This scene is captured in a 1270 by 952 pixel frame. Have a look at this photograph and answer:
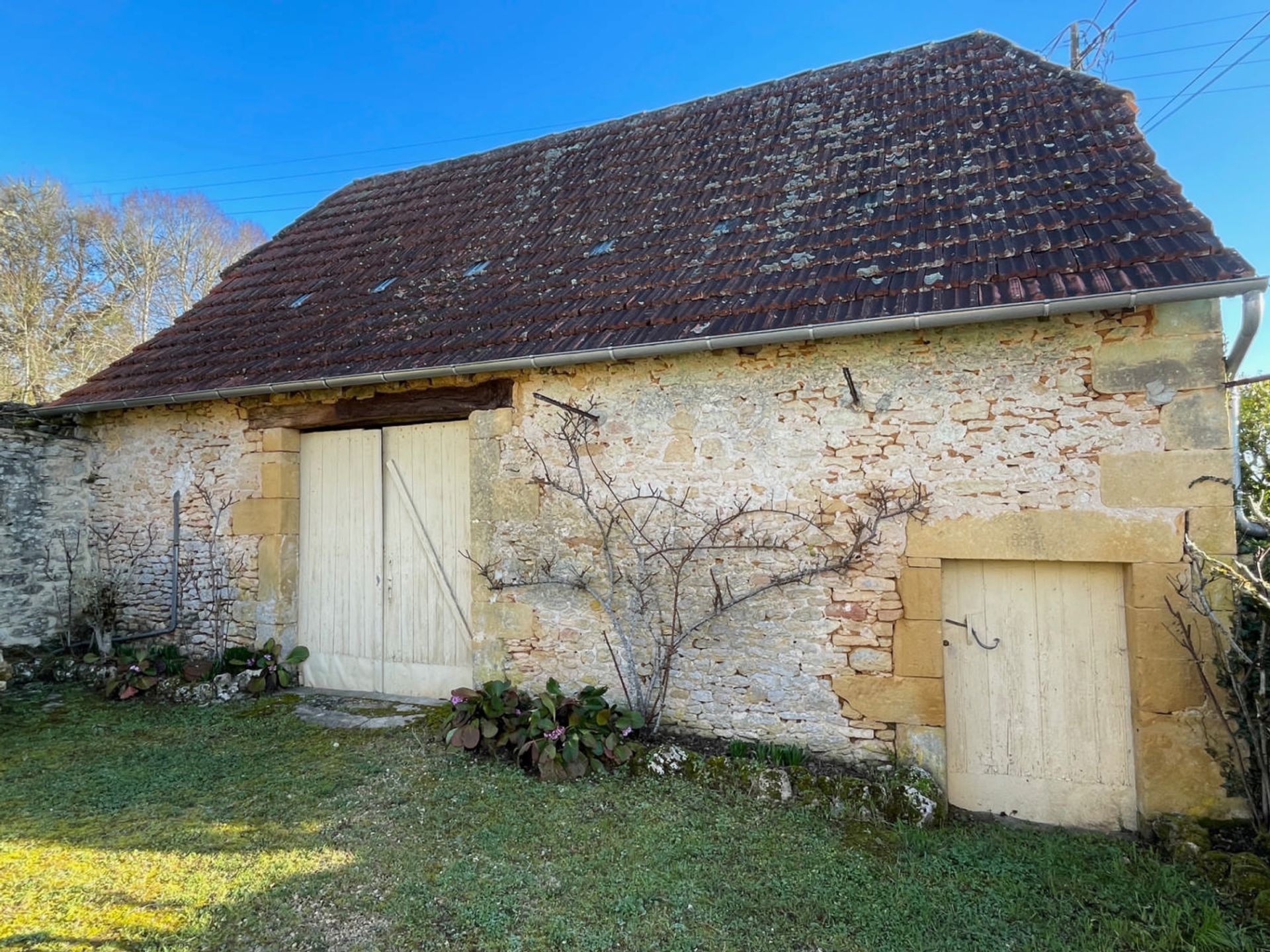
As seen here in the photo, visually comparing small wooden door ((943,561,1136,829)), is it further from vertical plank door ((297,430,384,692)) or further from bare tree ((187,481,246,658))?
bare tree ((187,481,246,658))

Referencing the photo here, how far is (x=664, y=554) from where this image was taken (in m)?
4.56

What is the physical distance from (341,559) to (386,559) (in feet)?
1.69

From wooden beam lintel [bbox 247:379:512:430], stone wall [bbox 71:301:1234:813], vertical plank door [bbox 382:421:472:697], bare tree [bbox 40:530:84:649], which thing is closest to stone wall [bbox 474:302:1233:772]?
stone wall [bbox 71:301:1234:813]

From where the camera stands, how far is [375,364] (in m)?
5.17

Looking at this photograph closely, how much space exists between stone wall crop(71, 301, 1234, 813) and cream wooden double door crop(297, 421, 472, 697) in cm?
45

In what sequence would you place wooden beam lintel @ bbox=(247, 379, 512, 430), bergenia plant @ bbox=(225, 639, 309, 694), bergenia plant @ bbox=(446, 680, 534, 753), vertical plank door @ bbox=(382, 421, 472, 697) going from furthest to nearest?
1. bergenia plant @ bbox=(225, 639, 309, 694)
2. vertical plank door @ bbox=(382, 421, 472, 697)
3. wooden beam lintel @ bbox=(247, 379, 512, 430)
4. bergenia plant @ bbox=(446, 680, 534, 753)

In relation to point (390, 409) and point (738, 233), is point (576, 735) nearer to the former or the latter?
point (390, 409)

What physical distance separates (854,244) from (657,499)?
224 cm

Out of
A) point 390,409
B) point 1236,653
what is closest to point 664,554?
point 390,409

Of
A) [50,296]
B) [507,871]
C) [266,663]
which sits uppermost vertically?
[50,296]

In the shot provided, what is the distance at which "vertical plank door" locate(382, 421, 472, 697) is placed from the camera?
214 inches

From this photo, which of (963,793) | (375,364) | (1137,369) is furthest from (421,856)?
(1137,369)

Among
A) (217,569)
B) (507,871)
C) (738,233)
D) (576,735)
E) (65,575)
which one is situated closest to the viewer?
(507,871)

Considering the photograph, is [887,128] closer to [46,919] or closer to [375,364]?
[375,364]
